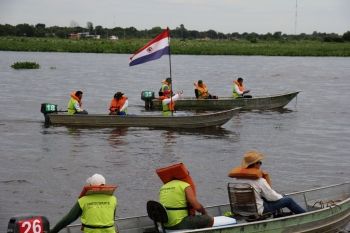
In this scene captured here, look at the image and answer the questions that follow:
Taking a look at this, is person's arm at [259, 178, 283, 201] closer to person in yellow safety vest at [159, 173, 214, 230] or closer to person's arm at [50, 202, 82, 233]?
person in yellow safety vest at [159, 173, 214, 230]

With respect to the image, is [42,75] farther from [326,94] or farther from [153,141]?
[153,141]

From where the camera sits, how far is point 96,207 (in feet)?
29.9

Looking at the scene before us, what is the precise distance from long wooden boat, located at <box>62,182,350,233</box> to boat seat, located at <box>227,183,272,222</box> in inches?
6.6

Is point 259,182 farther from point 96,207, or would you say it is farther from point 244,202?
point 96,207

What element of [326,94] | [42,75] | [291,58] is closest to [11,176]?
[326,94]

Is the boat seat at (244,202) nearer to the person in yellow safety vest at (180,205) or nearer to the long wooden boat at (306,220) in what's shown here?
the long wooden boat at (306,220)

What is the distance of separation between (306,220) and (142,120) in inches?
549

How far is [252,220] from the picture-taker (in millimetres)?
10766

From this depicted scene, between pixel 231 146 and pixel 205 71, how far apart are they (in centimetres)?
4090

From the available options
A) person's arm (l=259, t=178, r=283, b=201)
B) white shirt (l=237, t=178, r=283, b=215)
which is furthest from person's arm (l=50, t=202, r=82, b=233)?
person's arm (l=259, t=178, r=283, b=201)

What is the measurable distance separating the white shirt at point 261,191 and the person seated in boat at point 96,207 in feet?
8.04

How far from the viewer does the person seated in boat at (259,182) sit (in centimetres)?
1053

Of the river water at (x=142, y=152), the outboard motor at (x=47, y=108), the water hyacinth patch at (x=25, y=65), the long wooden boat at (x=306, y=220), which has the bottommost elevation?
the river water at (x=142, y=152)

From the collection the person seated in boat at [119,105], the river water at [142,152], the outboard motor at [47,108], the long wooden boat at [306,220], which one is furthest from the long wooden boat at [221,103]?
the long wooden boat at [306,220]
